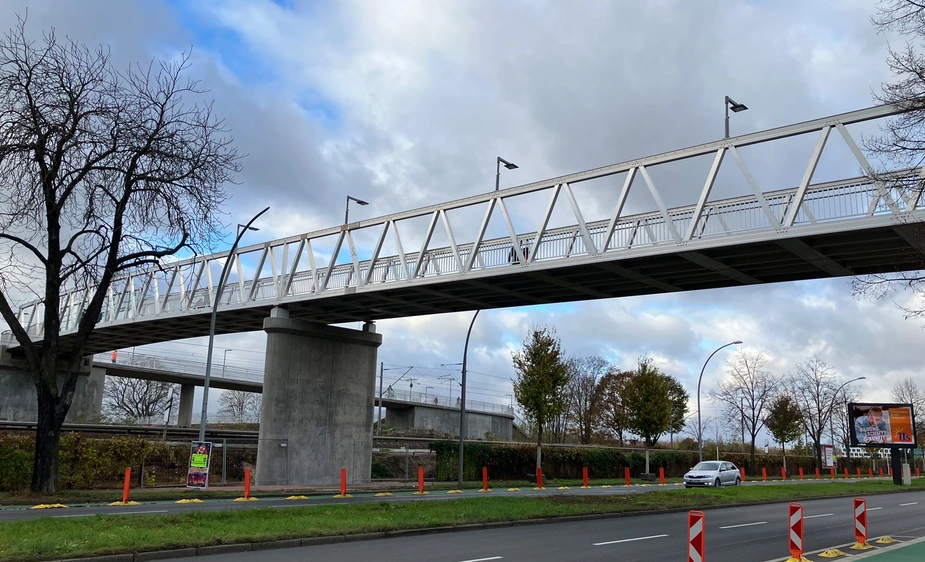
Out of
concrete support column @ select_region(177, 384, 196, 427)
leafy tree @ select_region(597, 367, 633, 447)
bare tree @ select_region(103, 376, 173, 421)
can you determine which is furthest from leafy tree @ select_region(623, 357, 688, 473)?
bare tree @ select_region(103, 376, 173, 421)

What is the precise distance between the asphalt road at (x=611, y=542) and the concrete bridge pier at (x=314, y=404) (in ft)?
57.4

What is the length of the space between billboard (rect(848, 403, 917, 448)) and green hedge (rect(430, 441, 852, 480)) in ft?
44.6

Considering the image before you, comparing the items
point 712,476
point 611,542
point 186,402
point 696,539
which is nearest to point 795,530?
point 696,539

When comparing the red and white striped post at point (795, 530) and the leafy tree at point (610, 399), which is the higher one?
the leafy tree at point (610, 399)

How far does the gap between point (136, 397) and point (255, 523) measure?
252 ft

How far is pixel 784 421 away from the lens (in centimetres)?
5712

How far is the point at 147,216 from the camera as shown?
20859 millimetres

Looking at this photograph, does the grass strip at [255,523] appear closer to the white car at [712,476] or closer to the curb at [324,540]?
the curb at [324,540]

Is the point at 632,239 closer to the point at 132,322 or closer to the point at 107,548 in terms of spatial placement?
the point at 107,548

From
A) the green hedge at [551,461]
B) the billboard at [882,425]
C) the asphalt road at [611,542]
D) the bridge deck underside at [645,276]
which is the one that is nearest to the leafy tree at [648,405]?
the green hedge at [551,461]

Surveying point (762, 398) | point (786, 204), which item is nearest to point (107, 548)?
point (786, 204)

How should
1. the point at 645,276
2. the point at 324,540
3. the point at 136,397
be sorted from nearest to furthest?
the point at 324,540, the point at 645,276, the point at 136,397

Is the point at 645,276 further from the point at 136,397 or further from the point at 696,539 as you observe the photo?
the point at 136,397

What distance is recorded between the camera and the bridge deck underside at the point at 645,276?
2030cm
